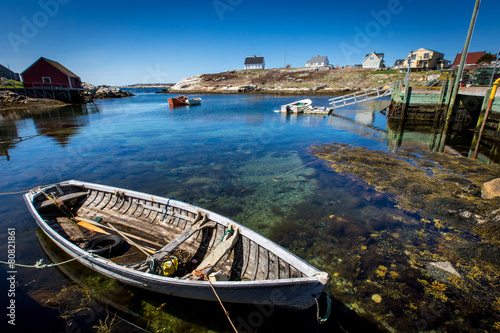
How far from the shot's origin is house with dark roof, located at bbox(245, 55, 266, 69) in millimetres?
131250

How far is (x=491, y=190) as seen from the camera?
8.94 m

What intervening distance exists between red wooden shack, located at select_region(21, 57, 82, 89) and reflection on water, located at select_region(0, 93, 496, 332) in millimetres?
44000

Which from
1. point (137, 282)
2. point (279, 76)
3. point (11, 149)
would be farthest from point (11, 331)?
point (279, 76)

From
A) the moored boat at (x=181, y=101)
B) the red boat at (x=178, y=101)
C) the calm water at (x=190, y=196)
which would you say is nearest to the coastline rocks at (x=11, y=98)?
the red boat at (x=178, y=101)

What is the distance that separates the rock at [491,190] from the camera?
8808mm

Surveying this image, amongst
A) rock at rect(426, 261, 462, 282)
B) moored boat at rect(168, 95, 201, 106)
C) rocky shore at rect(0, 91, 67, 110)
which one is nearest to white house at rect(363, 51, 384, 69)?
moored boat at rect(168, 95, 201, 106)

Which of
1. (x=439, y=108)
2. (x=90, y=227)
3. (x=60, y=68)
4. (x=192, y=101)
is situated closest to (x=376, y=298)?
(x=90, y=227)

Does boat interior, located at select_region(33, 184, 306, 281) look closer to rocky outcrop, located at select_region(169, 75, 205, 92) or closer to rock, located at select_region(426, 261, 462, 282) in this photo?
rock, located at select_region(426, 261, 462, 282)

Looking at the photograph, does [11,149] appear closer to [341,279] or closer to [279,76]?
[341,279]

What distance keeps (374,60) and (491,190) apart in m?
114

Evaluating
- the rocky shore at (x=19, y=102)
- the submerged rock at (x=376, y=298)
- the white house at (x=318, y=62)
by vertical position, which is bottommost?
the submerged rock at (x=376, y=298)

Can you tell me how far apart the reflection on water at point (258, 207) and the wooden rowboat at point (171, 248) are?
82cm

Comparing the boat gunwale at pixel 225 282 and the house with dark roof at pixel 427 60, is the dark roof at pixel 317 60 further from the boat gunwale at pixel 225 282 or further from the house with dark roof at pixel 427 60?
the boat gunwale at pixel 225 282

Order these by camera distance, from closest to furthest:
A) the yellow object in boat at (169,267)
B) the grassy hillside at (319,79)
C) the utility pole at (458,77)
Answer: the yellow object in boat at (169,267)
the utility pole at (458,77)
the grassy hillside at (319,79)
